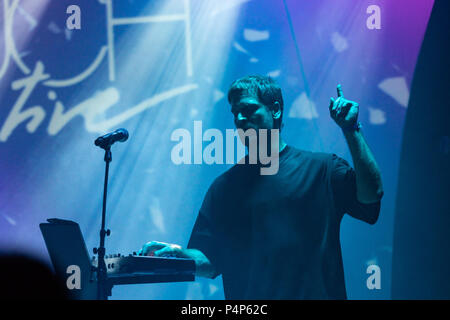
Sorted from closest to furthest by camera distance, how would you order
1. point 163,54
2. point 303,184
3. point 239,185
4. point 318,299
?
point 318,299 → point 303,184 → point 239,185 → point 163,54

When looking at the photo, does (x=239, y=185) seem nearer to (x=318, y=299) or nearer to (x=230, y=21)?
(x=318, y=299)

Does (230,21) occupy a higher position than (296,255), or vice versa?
(230,21)

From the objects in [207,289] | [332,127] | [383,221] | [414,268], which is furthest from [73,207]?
[414,268]

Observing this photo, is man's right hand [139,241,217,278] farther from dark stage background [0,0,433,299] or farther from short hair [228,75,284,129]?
short hair [228,75,284,129]

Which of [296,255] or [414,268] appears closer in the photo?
[296,255]

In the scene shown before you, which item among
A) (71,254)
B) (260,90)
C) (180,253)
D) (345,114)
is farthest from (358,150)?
(71,254)

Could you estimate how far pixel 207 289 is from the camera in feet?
8.50

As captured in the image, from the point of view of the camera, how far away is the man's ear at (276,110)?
2.36 m

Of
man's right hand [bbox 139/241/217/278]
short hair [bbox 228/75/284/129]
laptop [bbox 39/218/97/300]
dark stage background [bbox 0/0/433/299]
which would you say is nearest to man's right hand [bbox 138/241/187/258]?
man's right hand [bbox 139/241/217/278]

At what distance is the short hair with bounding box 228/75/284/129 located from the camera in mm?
2326

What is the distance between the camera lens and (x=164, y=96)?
8.87ft

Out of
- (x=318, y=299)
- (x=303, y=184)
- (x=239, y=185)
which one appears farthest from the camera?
(x=239, y=185)

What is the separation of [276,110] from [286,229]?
58 cm
